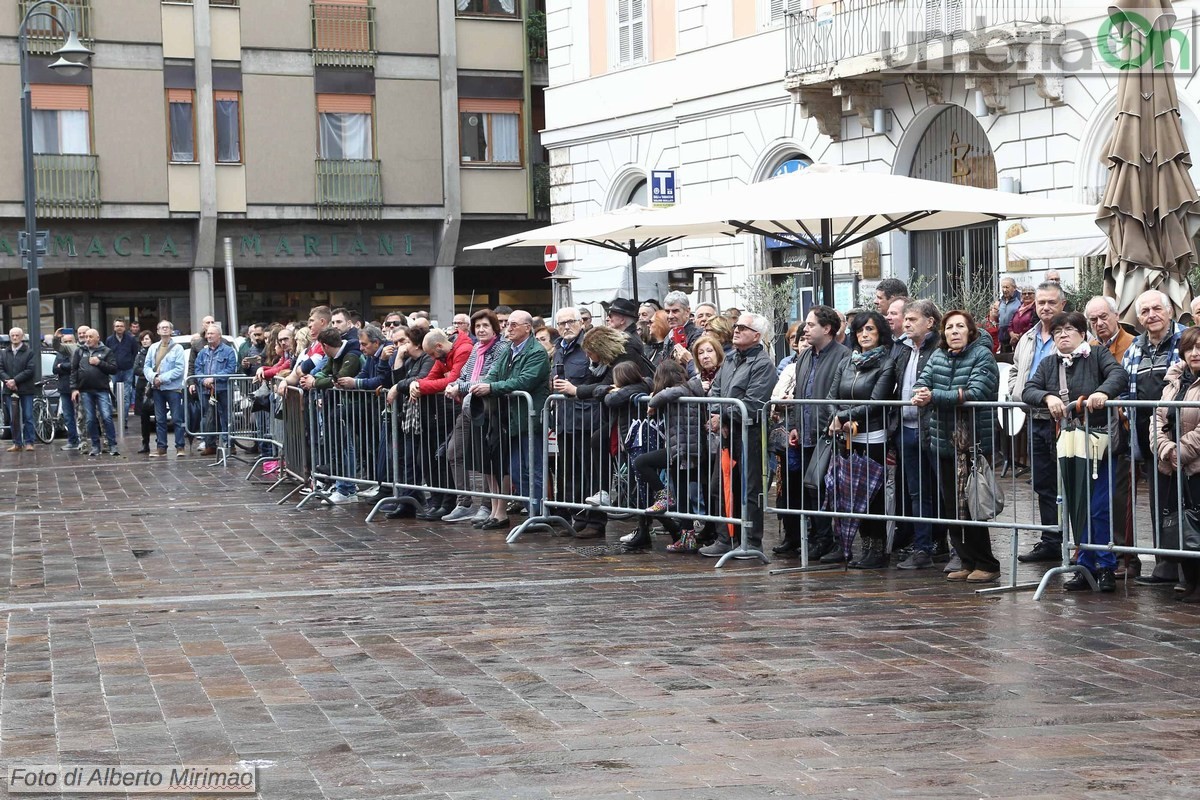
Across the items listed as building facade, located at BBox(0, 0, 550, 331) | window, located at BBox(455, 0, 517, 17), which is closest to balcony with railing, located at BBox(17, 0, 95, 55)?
building facade, located at BBox(0, 0, 550, 331)

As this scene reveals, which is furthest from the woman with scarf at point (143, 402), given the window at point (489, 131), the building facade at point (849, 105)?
the window at point (489, 131)

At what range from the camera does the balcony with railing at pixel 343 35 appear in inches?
1549

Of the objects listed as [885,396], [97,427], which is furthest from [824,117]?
[885,396]

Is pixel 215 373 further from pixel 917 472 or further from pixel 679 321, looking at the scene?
pixel 917 472

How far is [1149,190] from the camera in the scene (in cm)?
1395

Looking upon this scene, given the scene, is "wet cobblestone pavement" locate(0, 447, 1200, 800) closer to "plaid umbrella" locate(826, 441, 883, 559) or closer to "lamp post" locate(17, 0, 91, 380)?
"plaid umbrella" locate(826, 441, 883, 559)

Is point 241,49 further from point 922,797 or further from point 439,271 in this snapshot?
point 922,797

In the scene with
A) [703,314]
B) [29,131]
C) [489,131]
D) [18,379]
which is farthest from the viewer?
[489,131]

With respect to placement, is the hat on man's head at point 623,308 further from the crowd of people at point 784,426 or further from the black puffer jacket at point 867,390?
the black puffer jacket at point 867,390

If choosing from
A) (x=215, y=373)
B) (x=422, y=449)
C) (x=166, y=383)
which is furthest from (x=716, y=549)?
(x=166, y=383)

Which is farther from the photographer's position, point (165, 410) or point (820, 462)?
point (165, 410)

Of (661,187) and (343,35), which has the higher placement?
(343,35)

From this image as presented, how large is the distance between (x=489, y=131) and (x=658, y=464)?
30.6 meters

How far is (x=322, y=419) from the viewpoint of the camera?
15758mm
